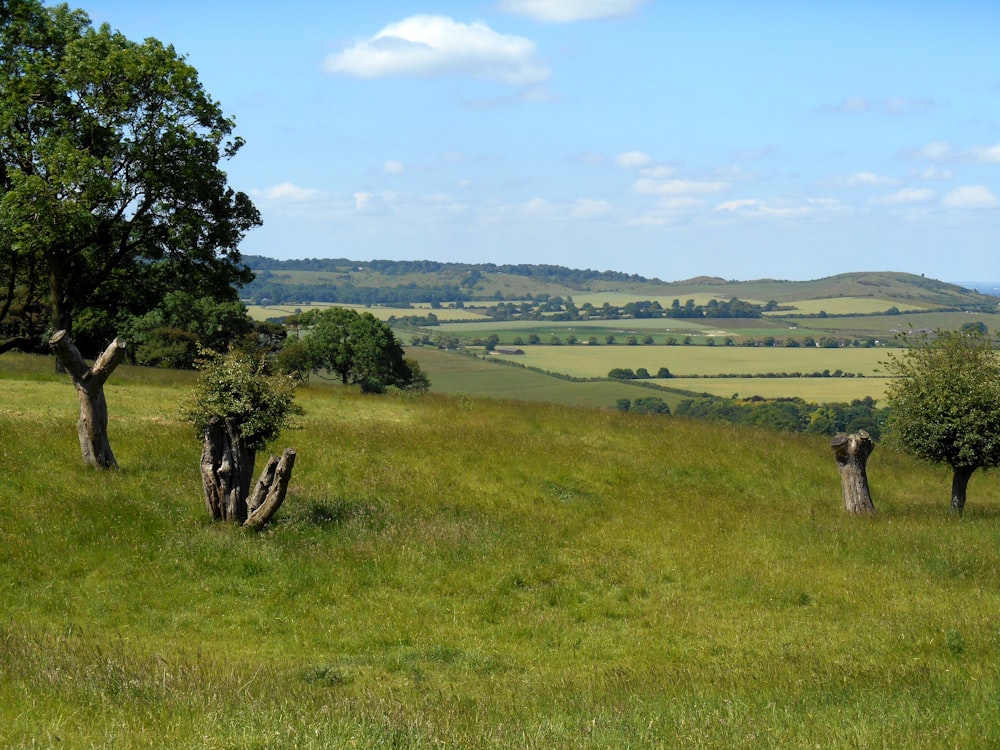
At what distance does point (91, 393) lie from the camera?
2006 centimetres

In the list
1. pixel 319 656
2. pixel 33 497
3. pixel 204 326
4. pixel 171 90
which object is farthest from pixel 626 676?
pixel 204 326

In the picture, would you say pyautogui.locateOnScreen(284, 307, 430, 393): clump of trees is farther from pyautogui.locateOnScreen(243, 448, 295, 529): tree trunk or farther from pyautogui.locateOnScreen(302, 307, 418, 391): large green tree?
pyautogui.locateOnScreen(243, 448, 295, 529): tree trunk

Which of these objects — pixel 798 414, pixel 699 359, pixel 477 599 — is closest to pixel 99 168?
pixel 477 599

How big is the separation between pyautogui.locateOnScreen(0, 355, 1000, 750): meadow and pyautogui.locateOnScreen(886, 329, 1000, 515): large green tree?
1.90 metres

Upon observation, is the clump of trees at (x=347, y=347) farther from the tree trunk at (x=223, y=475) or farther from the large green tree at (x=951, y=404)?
the tree trunk at (x=223, y=475)

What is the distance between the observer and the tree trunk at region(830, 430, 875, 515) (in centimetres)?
2358

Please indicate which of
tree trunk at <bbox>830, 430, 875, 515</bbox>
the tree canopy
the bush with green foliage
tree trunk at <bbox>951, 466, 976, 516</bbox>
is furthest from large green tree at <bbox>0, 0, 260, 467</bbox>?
tree trunk at <bbox>951, 466, 976, 516</bbox>

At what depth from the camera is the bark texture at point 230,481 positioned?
1755cm

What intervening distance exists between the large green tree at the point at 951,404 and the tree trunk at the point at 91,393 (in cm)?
2025

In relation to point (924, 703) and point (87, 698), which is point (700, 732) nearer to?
point (924, 703)

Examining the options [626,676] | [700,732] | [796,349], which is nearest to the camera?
[700,732]

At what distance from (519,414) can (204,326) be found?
122 ft

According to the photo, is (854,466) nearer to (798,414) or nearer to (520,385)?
(798,414)

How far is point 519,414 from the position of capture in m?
32.5
